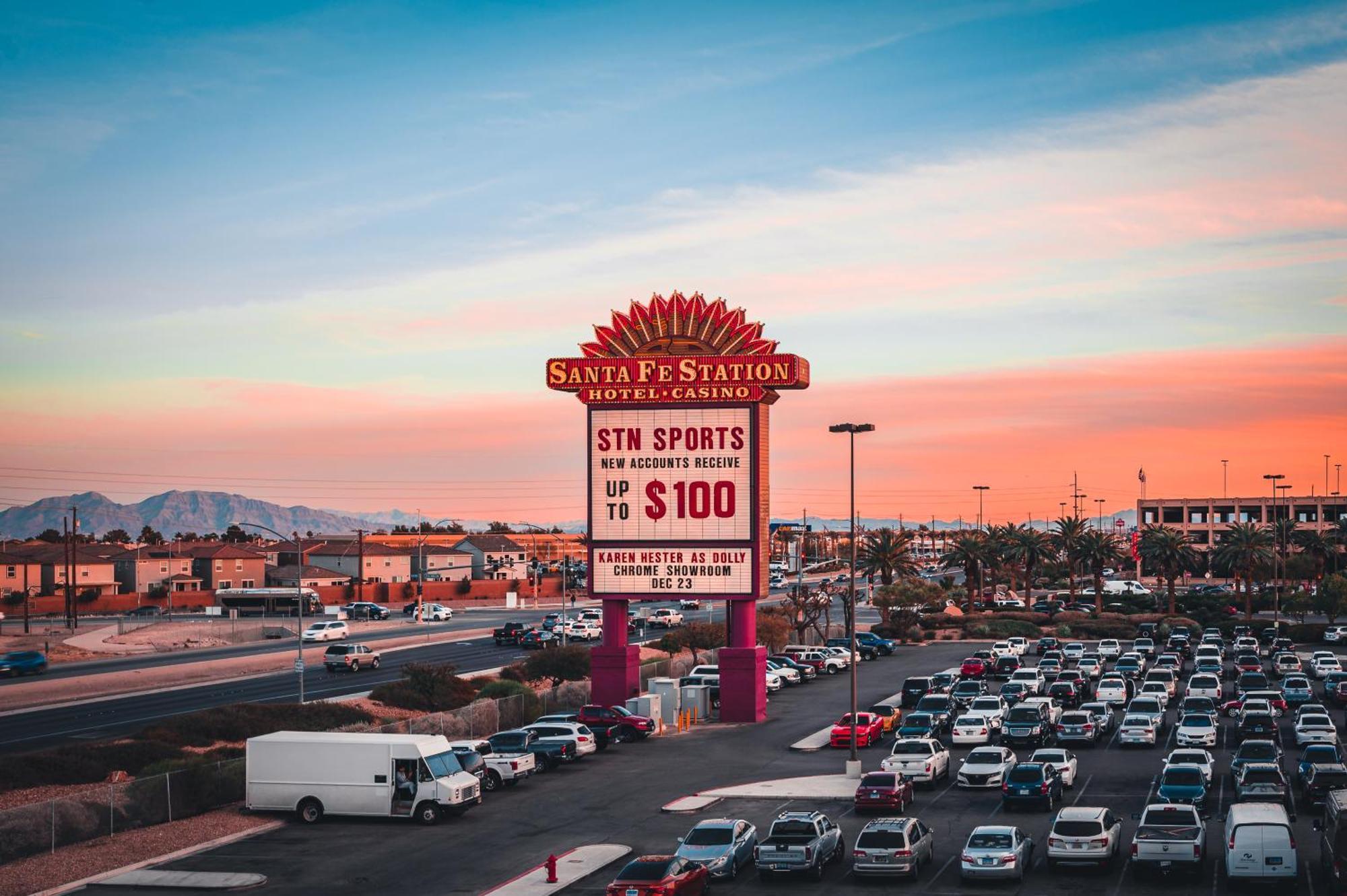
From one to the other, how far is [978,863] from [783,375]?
104ft

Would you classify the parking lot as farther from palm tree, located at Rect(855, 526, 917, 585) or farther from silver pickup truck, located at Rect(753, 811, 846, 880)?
palm tree, located at Rect(855, 526, 917, 585)

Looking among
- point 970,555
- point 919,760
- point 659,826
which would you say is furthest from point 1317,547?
point 659,826

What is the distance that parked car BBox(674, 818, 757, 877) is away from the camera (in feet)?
105

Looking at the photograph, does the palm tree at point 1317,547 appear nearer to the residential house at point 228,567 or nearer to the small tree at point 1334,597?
the small tree at point 1334,597

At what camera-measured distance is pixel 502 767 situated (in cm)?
4688

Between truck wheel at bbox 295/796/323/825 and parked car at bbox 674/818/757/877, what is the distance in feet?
41.7

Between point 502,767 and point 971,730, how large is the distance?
722 inches

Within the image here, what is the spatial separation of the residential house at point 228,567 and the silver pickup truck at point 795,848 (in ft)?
486

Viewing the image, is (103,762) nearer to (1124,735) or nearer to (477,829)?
(477,829)

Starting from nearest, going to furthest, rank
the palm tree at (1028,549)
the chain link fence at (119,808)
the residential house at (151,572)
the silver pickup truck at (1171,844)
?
1. the silver pickup truck at (1171,844)
2. the chain link fence at (119,808)
3. the palm tree at (1028,549)
4. the residential house at (151,572)

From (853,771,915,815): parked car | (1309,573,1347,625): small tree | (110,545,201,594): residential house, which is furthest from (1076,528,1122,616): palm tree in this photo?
(110,545,201,594): residential house

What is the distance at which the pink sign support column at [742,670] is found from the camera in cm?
6188

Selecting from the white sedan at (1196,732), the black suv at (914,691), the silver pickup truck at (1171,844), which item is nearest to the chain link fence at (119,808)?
the silver pickup truck at (1171,844)

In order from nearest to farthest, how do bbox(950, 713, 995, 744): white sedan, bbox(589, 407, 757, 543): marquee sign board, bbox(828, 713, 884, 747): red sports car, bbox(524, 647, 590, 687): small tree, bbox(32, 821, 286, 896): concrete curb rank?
bbox(32, 821, 286, 896): concrete curb
bbox(950, 713, 995, 744): white sedan
bbox(828, 713, 884, 747): red sports car
bbox(589, 407, 757, 543): marquee sign board
bbox(524, 647, 590, 687): small tree
